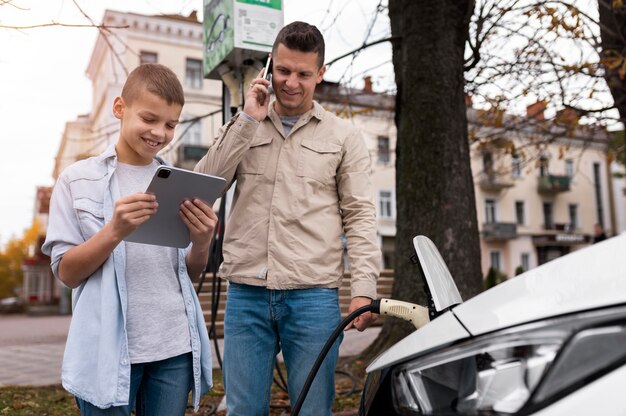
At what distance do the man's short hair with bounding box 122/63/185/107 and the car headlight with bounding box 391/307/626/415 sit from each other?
1149mm

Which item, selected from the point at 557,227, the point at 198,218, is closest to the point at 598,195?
the point at 557,227

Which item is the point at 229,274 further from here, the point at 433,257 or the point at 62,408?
the point at 62,408

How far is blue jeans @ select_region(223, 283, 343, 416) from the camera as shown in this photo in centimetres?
218

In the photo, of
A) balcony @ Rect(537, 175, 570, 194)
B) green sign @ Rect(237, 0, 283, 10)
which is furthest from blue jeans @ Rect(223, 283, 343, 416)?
balcony @ Rect(537, 175, 570, 194)

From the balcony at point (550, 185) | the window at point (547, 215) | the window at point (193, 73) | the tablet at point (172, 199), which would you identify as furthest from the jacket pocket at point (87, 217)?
the window at point (547, 215)

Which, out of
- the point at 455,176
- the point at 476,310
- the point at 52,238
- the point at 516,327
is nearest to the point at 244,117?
the point at 52,238

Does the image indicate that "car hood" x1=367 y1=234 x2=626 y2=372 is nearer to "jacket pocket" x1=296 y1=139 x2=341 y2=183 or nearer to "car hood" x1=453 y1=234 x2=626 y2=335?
"car hood" x1=453 y1=234 x2=626 y2=335

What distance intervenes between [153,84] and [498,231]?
1306 inches

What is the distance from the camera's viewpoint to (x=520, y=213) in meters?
35.8

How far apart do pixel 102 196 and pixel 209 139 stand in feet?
82.0

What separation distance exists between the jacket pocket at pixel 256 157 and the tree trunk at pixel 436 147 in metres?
2.82

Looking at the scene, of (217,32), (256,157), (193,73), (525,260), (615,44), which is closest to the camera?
(256,157)

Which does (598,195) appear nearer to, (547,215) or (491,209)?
(547,215)

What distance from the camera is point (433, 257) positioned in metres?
1.82
